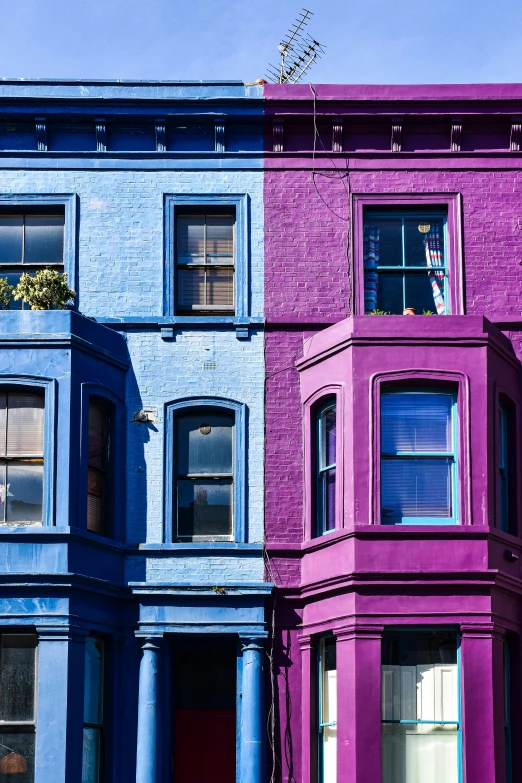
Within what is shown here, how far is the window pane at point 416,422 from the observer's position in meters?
17.6

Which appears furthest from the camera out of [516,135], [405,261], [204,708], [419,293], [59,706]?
[516,135]

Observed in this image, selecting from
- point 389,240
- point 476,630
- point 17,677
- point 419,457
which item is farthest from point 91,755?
point 389,240

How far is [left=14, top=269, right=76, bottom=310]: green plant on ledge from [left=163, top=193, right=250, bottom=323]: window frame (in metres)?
1.54

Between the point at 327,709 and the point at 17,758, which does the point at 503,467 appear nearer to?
the point at 327,709

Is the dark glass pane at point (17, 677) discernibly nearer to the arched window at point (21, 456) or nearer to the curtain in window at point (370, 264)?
the arched window at point (21, 456)

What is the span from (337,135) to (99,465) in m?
5.98

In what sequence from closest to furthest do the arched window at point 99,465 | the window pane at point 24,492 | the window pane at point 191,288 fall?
the window pane at point 24,492
the arched window at point 99,465
the window pane at point 191,288

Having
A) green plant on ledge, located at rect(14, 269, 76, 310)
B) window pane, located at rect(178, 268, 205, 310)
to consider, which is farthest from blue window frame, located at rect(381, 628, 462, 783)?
green plant on ledge, located at rect(14, 269, 76, 310)

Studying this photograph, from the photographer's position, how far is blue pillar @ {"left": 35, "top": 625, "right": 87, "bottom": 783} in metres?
16.5

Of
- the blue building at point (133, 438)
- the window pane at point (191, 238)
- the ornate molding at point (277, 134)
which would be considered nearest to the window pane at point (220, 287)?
the blue building at point (133, 438)

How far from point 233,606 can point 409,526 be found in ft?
8.96

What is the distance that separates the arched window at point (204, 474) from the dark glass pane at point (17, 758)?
11.5 feet

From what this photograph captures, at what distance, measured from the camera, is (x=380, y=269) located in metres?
19.4

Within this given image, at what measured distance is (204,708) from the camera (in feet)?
61.0
